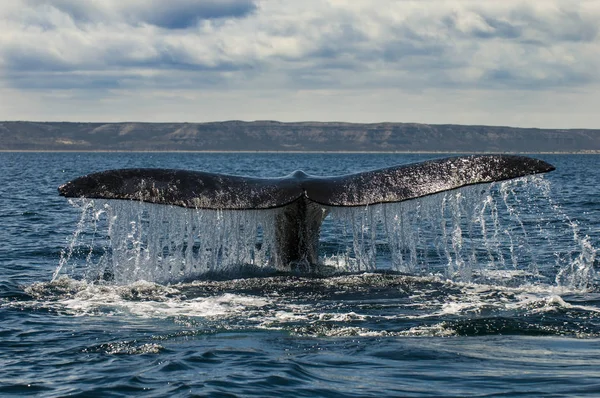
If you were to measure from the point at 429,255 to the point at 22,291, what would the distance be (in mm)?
6240

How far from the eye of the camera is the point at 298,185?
8.91 m

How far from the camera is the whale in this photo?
8234 mm

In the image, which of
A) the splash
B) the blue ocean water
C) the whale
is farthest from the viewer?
the splash

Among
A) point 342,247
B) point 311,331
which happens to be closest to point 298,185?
point 311,331

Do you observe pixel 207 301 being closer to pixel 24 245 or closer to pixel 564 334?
pixel 564 334

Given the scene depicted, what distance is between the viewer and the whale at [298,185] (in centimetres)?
823

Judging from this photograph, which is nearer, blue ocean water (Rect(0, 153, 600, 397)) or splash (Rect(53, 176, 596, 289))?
blue ocean water (Rect(0, 153, 600, 397))

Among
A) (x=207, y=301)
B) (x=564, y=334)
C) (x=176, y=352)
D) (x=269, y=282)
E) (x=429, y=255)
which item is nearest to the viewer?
(x=176, y=352)

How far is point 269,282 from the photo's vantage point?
946 centimetres

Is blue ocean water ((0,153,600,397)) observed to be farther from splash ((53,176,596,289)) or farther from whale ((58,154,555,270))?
whale ((58,154,555,270))

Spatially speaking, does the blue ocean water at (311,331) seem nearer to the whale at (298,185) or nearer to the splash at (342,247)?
the splash at (342,247)

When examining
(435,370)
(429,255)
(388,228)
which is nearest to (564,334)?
(435,370)

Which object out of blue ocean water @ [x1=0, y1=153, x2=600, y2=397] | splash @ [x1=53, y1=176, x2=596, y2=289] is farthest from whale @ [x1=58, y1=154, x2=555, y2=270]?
blue ocean water @ [x1=0, y1=153, x2=600, y2=397]

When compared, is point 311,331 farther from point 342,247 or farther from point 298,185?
point 342,247
